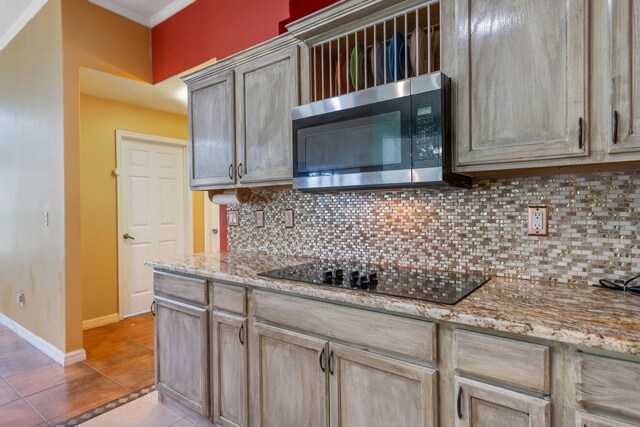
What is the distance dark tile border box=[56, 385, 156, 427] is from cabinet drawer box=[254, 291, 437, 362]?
4.32 feet

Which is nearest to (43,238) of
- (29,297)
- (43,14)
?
(29,297)

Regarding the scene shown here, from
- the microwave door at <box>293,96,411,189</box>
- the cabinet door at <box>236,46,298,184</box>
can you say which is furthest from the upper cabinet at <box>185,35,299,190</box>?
the microwave door at <box>293,96,411,189</box>

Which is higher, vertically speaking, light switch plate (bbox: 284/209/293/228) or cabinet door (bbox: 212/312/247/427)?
light switch plate (bbox: 284/209/293/228)

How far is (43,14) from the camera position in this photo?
295 cm

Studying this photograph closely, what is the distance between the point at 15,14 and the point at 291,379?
12.8 ft

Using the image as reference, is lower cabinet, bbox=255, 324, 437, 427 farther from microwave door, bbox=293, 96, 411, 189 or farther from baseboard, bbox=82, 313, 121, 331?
baseboard, bbox=82, 313, 121, 331

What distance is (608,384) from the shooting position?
91 centimetres

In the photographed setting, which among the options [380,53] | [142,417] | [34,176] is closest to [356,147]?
[380,53]

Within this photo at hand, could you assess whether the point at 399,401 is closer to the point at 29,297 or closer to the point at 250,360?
the point at 250,360

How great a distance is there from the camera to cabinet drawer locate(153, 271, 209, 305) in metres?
1.87

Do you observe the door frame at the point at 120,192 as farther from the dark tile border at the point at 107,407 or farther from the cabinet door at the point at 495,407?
the cabinet door at the point at 495,407

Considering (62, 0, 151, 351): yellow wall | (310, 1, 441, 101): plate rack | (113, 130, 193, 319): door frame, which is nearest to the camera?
(310, 1, 441, 101): plate rack

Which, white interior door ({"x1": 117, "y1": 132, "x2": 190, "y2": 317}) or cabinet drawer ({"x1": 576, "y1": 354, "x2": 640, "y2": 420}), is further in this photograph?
white interior door ({"x1": 117, "y1": 132, "x2": 190, "y2": 317})

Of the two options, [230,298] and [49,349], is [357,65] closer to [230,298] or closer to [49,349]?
[230,298]
